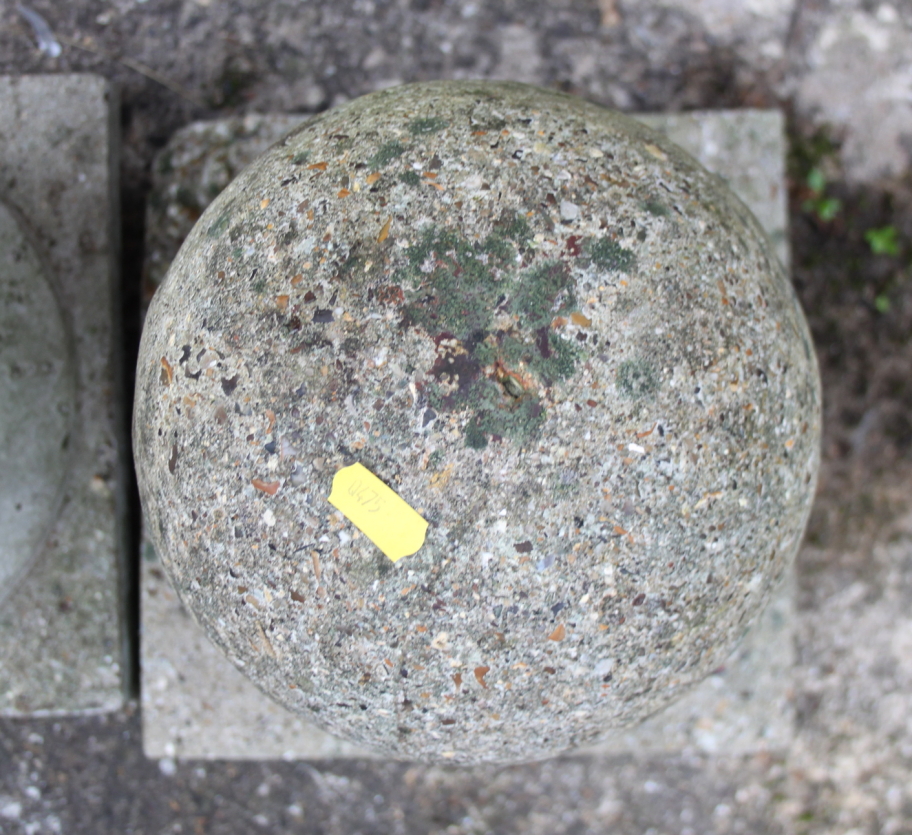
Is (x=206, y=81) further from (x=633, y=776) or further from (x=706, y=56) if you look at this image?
(x=633, y=776)

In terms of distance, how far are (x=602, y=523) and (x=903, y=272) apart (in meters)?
1.79

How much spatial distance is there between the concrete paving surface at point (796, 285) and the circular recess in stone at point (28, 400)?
0.72ft

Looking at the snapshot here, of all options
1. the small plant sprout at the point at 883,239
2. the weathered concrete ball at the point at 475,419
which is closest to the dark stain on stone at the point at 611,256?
the weathered concrete ball at the point at 475,419

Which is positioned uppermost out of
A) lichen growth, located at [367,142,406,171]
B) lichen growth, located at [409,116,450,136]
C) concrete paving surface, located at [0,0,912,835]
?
lichen growth, located at [409,116,450,136]

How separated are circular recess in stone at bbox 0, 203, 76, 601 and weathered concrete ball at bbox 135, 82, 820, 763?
593mm

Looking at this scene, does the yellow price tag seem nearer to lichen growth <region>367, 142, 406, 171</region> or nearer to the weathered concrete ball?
the weathered concrete ball

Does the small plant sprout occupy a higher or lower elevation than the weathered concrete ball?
lower

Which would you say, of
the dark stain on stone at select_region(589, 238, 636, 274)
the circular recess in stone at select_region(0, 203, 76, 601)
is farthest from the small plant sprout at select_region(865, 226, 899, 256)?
the circular recess in stone at select_region(0, 203, 76, 601)

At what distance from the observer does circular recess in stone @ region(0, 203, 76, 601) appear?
5.18ft

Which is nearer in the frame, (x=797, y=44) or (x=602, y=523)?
(x=602, y=523)

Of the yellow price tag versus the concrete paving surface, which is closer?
the yellow price tag

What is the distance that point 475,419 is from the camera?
98cm

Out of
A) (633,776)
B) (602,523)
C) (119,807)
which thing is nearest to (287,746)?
(119,807)

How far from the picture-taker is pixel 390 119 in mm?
1160
